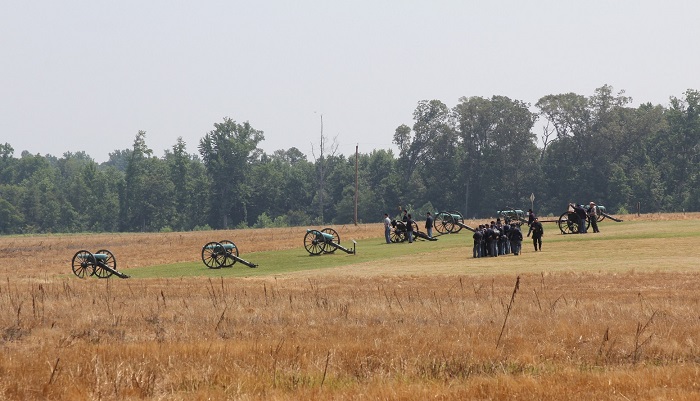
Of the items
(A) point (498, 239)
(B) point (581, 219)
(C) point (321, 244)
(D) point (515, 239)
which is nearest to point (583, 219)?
(B) point (581, 219)

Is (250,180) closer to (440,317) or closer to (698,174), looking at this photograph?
(698,174)

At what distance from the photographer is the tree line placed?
110750 mm

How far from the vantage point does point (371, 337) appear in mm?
15383

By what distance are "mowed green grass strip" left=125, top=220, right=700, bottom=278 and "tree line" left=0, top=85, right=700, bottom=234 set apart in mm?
63031

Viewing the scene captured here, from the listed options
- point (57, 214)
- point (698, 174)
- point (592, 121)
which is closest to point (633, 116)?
point (592, 121)

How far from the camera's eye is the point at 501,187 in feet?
385

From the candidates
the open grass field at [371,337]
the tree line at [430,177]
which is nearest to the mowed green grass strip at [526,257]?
the open grass field at [371,337]

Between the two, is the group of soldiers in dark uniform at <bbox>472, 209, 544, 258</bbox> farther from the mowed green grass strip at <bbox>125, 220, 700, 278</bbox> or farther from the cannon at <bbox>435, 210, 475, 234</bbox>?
the cannon at <bbox>435, 210, 475, 234</bbox>

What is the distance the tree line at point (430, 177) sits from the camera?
111 metres

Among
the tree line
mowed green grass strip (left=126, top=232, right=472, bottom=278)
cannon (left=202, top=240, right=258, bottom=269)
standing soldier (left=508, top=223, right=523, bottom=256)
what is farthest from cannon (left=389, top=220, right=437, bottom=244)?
the tree line

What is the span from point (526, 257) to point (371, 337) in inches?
837

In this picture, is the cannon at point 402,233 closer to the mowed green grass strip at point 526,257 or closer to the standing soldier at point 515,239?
the mowed green grass strip at point 526,257

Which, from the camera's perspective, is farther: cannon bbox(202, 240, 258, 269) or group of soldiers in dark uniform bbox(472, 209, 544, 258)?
cannon bbox(202, 240, 258, 269)

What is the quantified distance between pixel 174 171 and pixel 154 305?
123585mm
